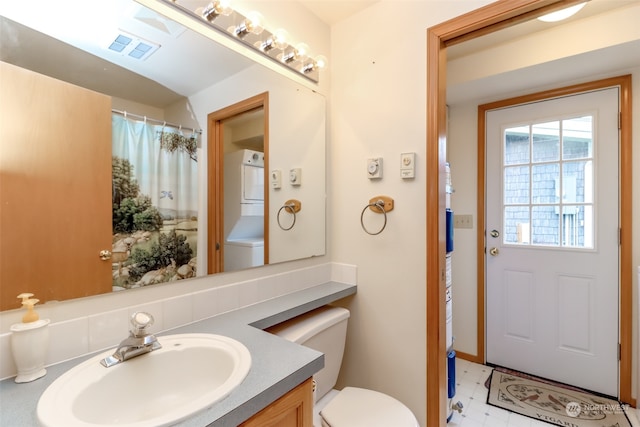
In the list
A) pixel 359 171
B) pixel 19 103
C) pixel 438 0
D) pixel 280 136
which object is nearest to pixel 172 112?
pixel 19 103

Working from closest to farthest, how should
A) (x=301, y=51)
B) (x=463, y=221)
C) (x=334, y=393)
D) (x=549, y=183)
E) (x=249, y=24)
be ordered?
(x=249, y=24) < (x=334, y=393) < (x=301, y=51) < (x=549, y=183) < (x=463, y=221)

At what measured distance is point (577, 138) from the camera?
198 cm

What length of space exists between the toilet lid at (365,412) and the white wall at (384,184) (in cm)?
24

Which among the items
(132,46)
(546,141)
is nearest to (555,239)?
(546,141)

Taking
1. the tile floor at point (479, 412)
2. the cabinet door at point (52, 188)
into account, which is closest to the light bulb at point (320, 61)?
the cabinet door at point (52, 188)

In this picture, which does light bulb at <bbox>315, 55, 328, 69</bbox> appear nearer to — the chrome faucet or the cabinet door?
the cabinet door

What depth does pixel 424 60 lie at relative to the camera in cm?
136

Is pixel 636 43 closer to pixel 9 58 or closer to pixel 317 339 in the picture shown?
pixel 317 339

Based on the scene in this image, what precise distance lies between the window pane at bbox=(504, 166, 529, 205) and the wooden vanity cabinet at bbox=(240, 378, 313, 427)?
214cm

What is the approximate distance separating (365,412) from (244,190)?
3.52 feet

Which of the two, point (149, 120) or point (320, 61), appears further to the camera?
point (320, 61)

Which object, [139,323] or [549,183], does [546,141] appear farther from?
[139,323]

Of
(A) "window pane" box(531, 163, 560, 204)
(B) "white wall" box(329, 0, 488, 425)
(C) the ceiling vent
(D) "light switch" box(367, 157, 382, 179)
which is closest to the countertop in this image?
(B) "white wall" box(329, 0, 488, 425)

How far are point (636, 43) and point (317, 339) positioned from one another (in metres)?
2.27
